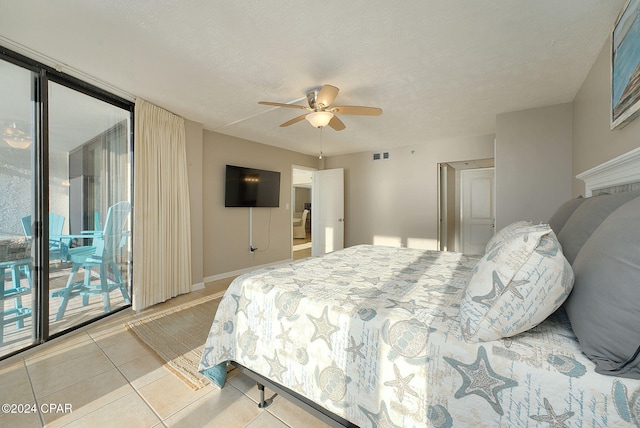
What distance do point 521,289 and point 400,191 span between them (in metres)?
4.43

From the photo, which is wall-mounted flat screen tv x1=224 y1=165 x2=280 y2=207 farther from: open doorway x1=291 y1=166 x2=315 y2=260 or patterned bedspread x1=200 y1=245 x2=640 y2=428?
patterned bedspread x1=200 y1=245 x2=640 y2=428

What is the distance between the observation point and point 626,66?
1518mm

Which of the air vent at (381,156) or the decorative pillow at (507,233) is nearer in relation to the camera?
the decorative pillow at (507,233)

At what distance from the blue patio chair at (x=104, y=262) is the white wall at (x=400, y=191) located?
4062 mm

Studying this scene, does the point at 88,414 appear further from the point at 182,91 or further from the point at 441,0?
the point at 441,0

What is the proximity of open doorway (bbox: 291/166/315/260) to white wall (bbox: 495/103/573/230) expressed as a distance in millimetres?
3745

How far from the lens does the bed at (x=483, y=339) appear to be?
0.73 metres

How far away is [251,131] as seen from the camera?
417 cm

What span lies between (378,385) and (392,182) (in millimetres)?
4554

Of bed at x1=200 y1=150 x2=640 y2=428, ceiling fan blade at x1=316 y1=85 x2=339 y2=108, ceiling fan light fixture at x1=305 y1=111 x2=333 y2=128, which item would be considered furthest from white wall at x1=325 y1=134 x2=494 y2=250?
bed at x1=200 y1=150 x2=640 y2=428

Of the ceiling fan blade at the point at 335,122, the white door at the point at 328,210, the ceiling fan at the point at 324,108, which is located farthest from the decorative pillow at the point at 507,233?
the white door at the point at 328,210

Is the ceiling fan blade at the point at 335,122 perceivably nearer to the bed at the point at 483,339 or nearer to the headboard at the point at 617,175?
the bed at the point at 483,339

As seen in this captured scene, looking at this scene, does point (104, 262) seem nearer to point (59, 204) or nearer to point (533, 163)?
point (59, 204)

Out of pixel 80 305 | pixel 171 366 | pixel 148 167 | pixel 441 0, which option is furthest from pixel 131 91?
pixel 441 0
